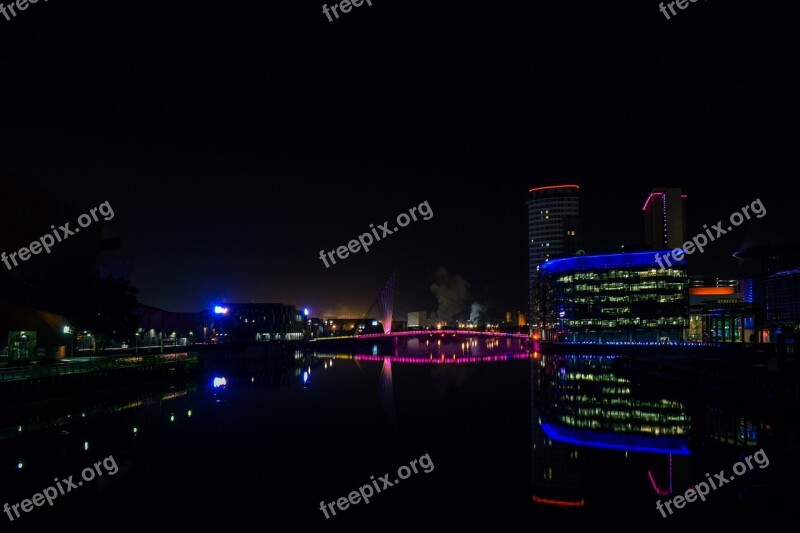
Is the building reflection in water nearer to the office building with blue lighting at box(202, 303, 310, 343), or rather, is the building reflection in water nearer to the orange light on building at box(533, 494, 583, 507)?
the orange light on building at box(533, 494, 583, 507)

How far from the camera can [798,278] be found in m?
73.4

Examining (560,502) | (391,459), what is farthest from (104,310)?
(560,502)

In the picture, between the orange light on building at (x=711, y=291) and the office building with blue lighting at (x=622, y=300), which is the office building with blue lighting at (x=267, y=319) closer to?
the office building with blue lighting at (x=622, y=300)

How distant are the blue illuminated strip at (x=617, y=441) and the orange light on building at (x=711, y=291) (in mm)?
113603

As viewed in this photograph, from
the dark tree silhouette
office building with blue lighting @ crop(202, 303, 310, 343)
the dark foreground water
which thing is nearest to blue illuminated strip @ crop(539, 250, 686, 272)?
office building with blue lighting @ crop(202, 303, 310, 343)

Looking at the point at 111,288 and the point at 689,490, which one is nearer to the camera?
the point at 689,490

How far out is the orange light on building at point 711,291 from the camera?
5256 inches

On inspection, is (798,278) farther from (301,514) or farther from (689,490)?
(301,514)

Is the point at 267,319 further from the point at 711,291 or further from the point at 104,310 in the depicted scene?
the point at 104,310

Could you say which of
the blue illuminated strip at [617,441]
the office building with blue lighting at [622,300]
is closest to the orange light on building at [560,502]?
the blue illuminated strip at [617,441]

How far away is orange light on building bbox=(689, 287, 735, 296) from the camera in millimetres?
133500

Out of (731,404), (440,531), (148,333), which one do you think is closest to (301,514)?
(440,531)

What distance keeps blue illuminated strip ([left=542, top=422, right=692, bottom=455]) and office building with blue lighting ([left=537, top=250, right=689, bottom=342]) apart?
95904 mm

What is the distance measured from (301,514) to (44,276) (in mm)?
50366
